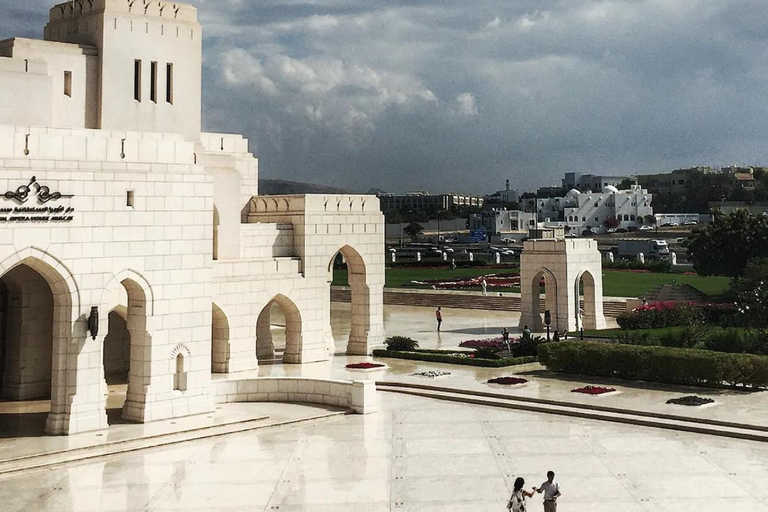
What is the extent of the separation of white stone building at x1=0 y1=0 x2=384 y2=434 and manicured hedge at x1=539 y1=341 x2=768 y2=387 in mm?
9590

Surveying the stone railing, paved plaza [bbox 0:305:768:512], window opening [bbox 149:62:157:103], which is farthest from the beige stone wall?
the stone railing

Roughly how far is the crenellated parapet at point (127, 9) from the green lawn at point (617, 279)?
105 feet

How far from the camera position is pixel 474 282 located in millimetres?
61625

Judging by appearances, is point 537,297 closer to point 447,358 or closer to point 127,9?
point 447,358

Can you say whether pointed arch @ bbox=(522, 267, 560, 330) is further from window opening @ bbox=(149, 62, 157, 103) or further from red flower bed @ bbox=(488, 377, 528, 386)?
window opening @ bbox=(149, 62, 157, 103)

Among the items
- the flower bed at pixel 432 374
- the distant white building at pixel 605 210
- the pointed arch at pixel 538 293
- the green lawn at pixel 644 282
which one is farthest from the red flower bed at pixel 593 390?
the distant white building at pixel 605 210

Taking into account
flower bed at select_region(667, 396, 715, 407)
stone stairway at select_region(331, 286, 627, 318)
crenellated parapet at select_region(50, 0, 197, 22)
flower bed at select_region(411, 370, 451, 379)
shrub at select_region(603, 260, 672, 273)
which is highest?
crenellated parapet at select_region(50, 0, 197, 22)

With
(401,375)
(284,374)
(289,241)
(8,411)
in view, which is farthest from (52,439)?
(289,241)

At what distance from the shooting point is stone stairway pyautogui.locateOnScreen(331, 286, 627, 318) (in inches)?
1898

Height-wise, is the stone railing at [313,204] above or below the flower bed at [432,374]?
above

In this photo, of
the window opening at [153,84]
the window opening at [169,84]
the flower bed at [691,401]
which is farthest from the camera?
the window opening at [169,84]

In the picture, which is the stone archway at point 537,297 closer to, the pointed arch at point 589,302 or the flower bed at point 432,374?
the pointed arch at point 589,302

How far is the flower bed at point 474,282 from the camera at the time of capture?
60.5m

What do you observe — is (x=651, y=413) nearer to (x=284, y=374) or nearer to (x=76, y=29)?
(x=284, y=374)
